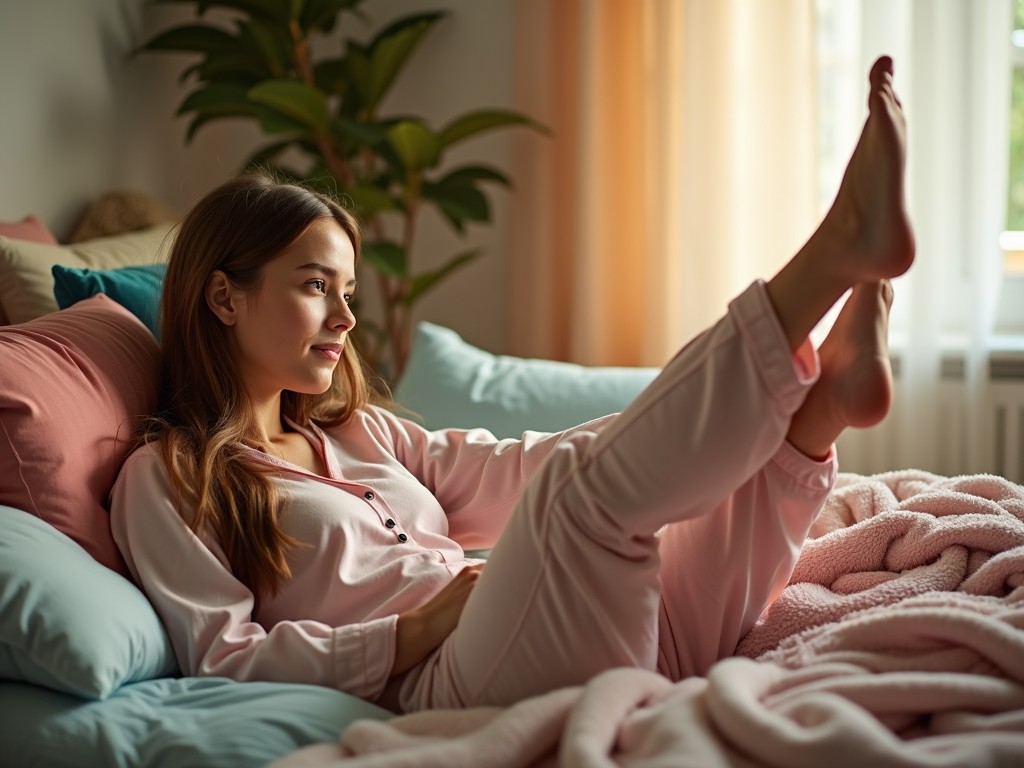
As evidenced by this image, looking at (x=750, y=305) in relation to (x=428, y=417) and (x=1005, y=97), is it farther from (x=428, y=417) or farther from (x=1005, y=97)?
(x=1005, y=97)

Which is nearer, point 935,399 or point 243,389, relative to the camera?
point 243,389

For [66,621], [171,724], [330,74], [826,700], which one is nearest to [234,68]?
[330,74]

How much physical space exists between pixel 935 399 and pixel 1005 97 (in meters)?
0.70

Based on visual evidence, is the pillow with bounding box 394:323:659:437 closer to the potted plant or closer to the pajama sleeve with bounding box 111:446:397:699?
the potted plant

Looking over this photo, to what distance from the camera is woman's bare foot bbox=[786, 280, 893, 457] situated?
106 centimetres

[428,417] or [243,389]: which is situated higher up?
[243,389]

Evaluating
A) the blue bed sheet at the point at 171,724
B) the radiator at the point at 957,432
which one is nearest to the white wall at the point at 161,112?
the radiator at the point at 957,432

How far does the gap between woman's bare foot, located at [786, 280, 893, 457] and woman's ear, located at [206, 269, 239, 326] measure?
772 millimetres

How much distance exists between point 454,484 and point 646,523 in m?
0.59

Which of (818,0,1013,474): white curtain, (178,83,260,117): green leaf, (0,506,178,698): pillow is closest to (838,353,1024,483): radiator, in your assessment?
(818,0,1013,474): white curtain

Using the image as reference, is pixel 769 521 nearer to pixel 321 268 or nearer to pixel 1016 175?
pixel 321 268

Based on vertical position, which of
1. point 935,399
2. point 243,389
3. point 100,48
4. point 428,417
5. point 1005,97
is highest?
point 100,48

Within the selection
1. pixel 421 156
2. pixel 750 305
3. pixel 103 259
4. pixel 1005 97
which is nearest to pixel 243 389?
pixel 103 259

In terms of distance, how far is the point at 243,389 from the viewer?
1.46 meters
